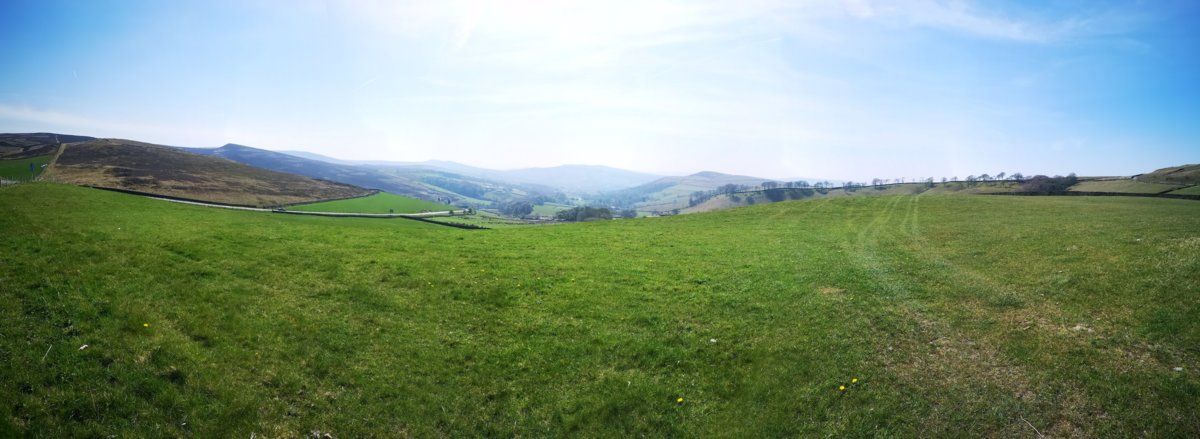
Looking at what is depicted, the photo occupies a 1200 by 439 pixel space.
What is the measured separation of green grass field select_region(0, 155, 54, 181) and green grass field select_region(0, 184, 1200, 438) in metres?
112

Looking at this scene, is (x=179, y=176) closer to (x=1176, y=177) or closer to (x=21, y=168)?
(x=21, y=168)

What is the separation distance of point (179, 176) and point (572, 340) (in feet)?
473

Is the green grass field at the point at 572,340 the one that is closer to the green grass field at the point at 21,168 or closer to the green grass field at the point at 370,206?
the green grass field at the point at 370,206

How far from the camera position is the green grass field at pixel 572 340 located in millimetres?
10344

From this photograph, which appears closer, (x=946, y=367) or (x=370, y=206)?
(x=946, y=367)

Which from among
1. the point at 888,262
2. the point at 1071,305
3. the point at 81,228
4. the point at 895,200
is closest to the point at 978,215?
the point at 895,200

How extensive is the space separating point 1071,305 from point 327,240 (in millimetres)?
35958

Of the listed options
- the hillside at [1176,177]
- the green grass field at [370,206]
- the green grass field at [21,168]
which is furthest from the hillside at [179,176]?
the hillside at [1176,177]

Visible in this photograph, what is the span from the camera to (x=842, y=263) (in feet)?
81.7

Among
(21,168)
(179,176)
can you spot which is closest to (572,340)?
(179,176)

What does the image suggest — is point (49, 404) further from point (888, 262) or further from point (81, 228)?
point (888, 262)

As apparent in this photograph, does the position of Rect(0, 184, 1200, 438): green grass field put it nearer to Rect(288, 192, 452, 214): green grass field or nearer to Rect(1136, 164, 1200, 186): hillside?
Rect(1136, 164, 1200, 186): hillside

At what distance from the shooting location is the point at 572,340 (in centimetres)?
1530

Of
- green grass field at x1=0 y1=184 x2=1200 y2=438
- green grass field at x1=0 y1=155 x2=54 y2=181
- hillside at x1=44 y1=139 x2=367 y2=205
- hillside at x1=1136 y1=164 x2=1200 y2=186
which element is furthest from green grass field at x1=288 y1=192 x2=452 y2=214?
hillside at x1=1136 y1=164 x2=1200 y2=186
